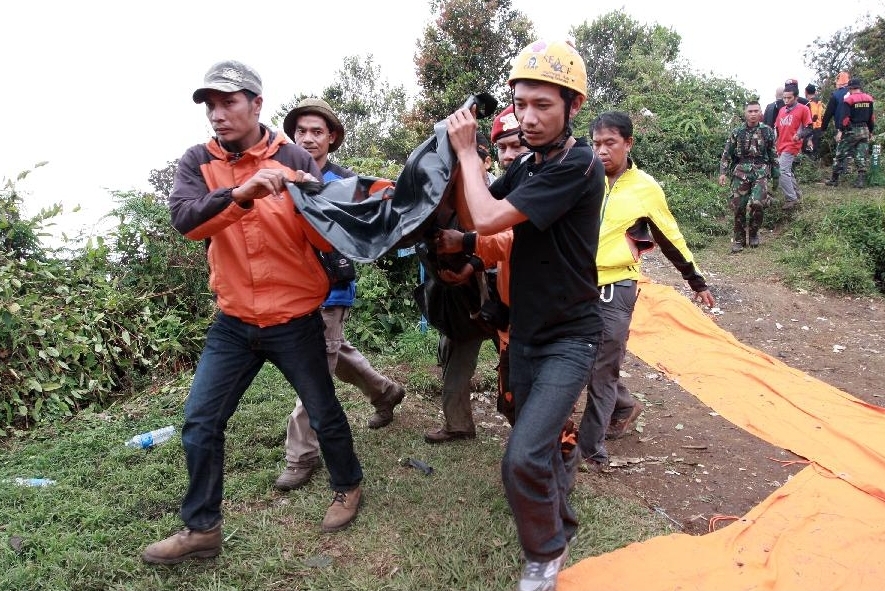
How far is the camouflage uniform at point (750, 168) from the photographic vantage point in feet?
31.8

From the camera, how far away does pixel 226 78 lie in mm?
2648

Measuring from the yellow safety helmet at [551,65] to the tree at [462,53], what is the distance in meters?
12.7

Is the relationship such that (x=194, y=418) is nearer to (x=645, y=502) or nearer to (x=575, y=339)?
(x=575, y=339)

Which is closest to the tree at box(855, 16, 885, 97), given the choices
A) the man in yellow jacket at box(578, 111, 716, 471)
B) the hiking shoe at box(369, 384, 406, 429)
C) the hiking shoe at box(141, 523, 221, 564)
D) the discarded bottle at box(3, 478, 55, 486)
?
the man in yellow jacket at box(578, 111, 716, 471)

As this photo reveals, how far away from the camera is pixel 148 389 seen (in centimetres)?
519

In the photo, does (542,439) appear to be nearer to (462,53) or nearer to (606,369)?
(606,369)

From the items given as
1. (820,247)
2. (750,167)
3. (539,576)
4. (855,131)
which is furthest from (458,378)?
(855,131)

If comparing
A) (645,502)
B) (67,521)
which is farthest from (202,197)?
(645,502)

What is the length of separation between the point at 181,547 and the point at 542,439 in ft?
5.70

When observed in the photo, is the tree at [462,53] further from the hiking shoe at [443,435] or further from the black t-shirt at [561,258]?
the black t-shirt at [561,258]

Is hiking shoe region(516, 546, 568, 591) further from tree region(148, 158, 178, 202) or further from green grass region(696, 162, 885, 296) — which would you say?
green grass region(696, 162, 885, 296)

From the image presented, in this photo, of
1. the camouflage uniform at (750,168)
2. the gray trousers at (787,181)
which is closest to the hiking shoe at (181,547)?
the camouflage uniform at (750,168)

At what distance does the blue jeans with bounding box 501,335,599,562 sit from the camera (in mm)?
2443

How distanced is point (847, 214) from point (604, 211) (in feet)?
27.8
